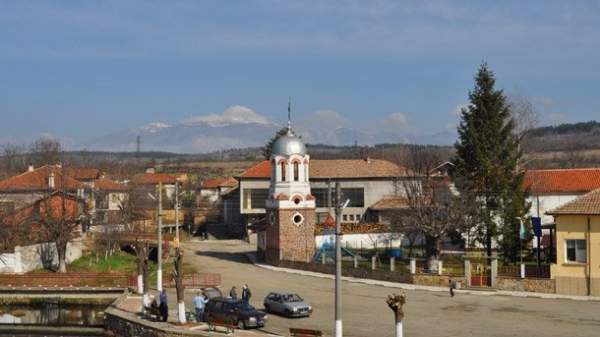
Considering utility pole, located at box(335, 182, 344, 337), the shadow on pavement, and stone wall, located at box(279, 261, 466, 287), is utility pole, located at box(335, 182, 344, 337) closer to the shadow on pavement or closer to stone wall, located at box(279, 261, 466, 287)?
stone wall, located at box(279, 261, 466, 287)

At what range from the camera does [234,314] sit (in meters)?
32.2

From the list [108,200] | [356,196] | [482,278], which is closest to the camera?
[482,278]

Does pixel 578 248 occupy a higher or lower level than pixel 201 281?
higher

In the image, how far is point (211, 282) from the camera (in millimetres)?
46938

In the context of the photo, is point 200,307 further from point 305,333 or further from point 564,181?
point 564,181

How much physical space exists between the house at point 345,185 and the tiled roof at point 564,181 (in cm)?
1287

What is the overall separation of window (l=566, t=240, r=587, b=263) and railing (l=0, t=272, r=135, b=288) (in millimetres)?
24654

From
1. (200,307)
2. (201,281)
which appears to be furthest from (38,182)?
(200,307)

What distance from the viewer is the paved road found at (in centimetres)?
3136

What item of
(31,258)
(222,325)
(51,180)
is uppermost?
(51,180)

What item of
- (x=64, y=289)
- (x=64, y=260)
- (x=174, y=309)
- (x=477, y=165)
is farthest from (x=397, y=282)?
(x=64, y=260)

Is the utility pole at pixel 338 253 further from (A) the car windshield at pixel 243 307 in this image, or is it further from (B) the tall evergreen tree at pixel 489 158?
(B) the tall evergreen tree at pixel 489 158

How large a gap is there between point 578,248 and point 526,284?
324 centimetres

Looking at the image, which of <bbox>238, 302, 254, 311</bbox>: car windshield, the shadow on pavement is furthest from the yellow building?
the shadow on pavement
